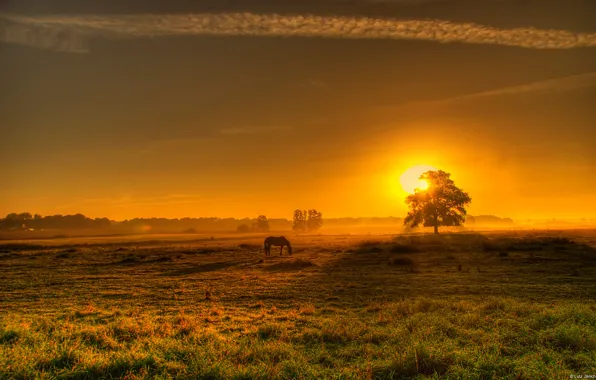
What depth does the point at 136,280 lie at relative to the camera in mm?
25797

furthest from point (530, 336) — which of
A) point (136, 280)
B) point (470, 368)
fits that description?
point (136, 280)

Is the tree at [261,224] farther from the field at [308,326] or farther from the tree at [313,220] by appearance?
the field at [308,326]

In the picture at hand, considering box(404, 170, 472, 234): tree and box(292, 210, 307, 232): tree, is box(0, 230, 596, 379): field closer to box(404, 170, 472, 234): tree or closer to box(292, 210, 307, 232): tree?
box(404, 170, 472, 234): tree

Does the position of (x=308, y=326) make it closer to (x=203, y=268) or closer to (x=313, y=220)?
(x=203, y=268)

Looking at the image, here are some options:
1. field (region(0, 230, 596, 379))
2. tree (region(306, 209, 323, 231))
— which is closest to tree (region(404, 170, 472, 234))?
field (region(0, 230, 596, 379))

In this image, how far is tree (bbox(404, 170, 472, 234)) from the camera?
2990 inches

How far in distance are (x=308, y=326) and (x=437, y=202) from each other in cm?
7062

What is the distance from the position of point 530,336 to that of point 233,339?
326 inches

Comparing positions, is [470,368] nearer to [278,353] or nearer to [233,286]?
[278,353]

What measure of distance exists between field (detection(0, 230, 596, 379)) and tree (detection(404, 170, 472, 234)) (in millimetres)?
50670

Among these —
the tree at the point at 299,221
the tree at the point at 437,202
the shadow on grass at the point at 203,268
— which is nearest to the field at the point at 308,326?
the shadow on grass at the point at 203,268

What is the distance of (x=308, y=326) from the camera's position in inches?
482

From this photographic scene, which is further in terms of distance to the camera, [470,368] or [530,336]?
[530,336]

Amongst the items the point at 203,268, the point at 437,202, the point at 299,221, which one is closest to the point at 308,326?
the point at 203,268
